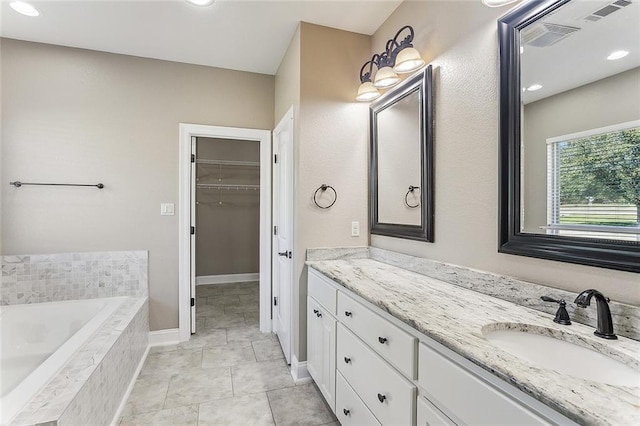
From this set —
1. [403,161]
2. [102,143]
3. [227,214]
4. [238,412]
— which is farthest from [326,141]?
[227,214]

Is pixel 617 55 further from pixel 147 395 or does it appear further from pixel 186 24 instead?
pixel 147 395

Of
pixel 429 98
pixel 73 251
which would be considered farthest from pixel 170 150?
pixel 429 98

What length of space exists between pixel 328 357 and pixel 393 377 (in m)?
0.73

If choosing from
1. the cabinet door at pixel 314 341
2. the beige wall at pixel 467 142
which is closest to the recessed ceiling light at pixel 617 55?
the beige wall at pixel 467 142

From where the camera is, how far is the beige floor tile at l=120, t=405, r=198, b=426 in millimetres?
1829

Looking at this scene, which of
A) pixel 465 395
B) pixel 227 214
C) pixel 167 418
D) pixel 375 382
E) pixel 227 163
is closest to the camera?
pixel 465 395

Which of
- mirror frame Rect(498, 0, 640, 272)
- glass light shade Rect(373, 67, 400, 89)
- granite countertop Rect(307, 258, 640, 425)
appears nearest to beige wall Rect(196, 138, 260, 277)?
glass light shade Rect(373, 67, 400, 89)

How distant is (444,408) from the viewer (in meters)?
0.93

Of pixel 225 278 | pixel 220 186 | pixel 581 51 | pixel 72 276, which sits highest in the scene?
pixel 581 51

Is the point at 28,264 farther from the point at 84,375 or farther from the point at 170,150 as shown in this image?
the point at 84,375

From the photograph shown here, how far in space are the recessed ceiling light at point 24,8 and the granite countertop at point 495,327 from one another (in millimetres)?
2772

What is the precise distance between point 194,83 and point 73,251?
1878 millimetres

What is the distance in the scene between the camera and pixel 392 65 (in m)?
1.98

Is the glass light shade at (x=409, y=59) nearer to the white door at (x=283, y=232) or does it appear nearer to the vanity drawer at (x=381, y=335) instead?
the white door at (x=283, y=232)
